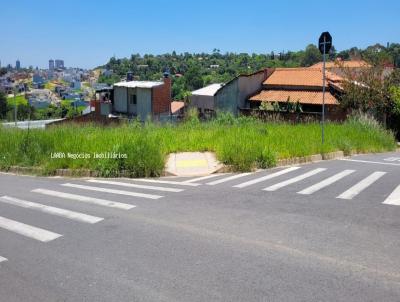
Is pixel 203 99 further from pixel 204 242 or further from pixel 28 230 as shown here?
pixel 204 242

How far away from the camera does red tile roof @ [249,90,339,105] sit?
35.2 meters

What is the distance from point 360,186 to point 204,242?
17.0ft

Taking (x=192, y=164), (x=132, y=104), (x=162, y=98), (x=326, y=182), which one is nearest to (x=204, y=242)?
(x=326, y=182)

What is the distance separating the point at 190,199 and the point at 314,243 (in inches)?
133

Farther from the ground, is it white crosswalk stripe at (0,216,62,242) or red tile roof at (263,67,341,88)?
red tile roof at (263,67,341,88)

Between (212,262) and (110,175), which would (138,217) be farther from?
(110,175)

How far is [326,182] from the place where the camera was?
34.7 ft

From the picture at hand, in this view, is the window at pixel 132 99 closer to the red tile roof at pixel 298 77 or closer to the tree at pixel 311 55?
the red tile roof at pixel 298 77

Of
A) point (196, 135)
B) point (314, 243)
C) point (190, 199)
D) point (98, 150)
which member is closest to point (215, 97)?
point (196, 135)

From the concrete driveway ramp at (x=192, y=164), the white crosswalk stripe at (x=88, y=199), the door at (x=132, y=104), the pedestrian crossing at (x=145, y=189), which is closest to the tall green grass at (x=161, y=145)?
the concrete driveway ramp at (x=192, y=164)

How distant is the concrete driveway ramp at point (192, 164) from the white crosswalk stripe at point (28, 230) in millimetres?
5173

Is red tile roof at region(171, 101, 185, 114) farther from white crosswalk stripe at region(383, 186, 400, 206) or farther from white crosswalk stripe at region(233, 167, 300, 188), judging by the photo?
white crosswalk stripe at region(383, 186, 400, 206)

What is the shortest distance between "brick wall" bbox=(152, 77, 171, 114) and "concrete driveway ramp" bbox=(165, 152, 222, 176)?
29.1 m

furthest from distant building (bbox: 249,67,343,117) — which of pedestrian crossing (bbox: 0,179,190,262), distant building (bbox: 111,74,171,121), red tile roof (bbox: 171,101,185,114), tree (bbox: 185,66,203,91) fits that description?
tree (bbox: 185,66,203,91)
